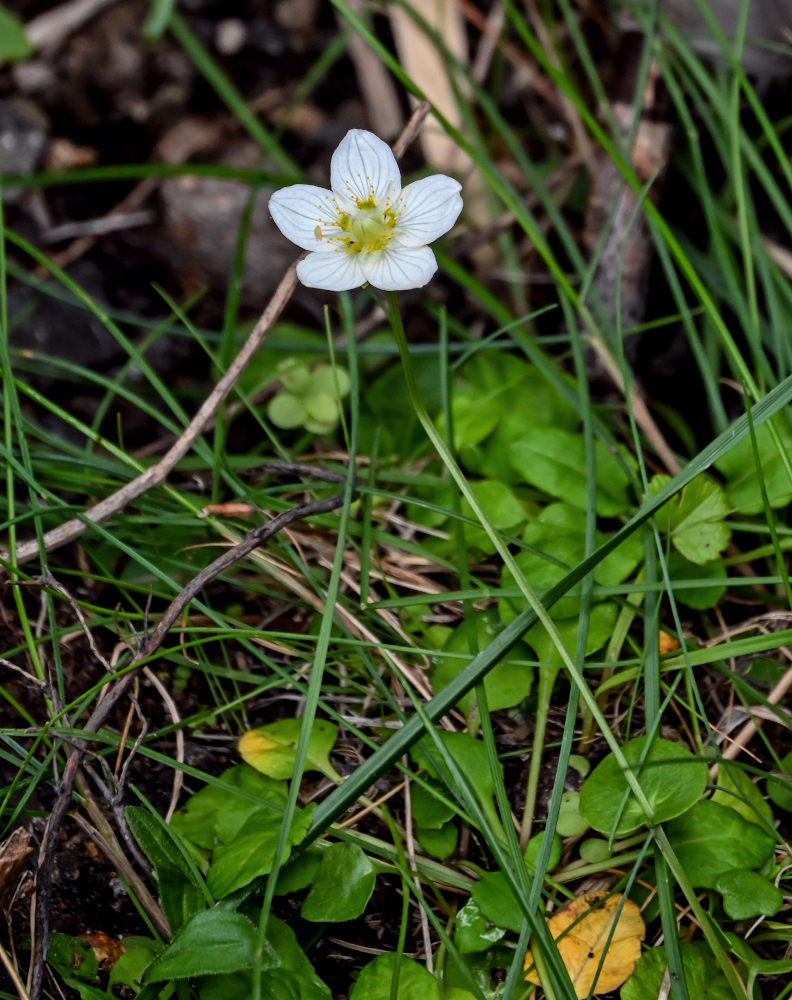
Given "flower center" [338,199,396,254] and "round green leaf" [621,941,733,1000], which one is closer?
"round green leaf" [621,941,733,1000]

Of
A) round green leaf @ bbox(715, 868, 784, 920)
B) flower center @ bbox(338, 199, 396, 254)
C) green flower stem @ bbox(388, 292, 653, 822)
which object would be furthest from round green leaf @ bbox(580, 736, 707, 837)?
flower center @ bbox(338, 199, 396, 254)

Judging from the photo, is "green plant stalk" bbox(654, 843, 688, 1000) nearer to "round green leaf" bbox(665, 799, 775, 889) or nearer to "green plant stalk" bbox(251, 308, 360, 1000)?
"round green leaf" bbox(665, 799, 775, 889)

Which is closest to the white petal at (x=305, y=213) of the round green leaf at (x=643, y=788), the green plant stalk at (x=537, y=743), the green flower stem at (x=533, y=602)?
the green flower stem at (x=533, y=602)

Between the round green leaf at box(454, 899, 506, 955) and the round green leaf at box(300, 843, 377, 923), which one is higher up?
the round green leaf at box(300, 843, 377, 923)

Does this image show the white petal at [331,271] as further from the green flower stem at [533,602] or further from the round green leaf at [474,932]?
the round green leaf at [474,932]

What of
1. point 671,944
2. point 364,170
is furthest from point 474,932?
point 364,170

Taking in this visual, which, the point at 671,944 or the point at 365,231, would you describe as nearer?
the point at 671,944

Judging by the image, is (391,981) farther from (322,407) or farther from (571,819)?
(322,407)
